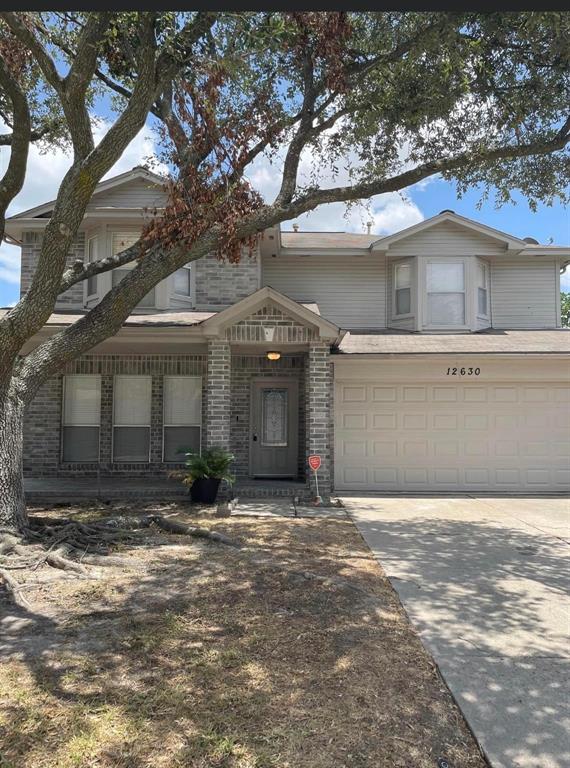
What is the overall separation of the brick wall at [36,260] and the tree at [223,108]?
3.55m

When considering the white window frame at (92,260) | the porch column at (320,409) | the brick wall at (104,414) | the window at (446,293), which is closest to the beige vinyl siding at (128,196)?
the white window frame at (92,260)

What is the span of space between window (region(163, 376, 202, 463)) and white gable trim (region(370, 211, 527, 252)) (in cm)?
559

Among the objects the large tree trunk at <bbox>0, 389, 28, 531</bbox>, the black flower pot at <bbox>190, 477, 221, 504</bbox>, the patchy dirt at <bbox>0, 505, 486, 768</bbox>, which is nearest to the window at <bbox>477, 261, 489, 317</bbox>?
the black flower pot at <bbox>190, 477, 221, 504</bbox>

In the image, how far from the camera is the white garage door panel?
1165 centimetres

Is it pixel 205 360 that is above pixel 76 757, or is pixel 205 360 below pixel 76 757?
above

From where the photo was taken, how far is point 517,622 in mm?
4512

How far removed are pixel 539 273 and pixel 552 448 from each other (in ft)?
15.7

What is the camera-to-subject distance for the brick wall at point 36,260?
12.2m

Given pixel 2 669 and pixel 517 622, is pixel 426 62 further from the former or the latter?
pixel 2 669

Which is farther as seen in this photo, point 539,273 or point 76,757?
point 539,273

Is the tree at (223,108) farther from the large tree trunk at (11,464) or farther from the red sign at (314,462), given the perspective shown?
the red sign at (314,462)

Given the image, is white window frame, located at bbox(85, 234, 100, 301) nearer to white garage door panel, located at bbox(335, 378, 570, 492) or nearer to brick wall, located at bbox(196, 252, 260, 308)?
brick wall, located at bbox(196, 252, 260, 308)

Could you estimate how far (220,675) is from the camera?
349 cm

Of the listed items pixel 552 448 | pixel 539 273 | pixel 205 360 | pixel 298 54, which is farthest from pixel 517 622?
pixel 539 273
